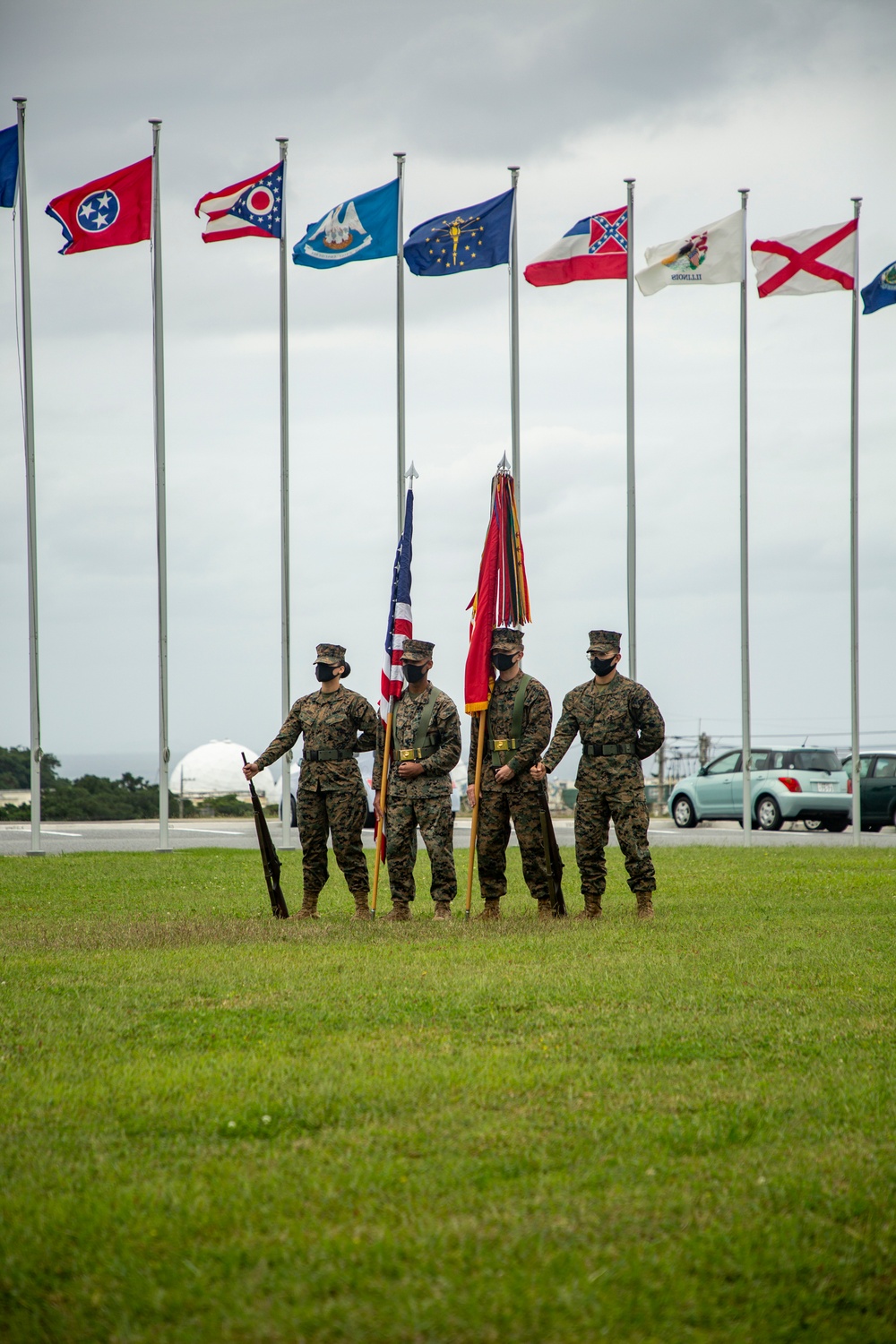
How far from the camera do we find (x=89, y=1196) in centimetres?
365

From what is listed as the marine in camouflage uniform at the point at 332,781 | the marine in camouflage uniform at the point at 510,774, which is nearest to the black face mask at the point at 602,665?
the marine in camouflage uniform at the point at 510,774

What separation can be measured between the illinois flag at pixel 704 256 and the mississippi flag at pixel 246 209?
5.19m

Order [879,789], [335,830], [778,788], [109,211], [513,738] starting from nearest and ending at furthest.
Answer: [335,830] < [513,738] < [109,211] < [879,789] < [778,788]

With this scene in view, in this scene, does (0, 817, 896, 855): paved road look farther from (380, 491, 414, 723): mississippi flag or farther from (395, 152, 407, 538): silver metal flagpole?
(380, 491, 414, 723): mississippi flag

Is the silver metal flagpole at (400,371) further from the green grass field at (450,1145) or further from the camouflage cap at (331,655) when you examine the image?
the green grass field at (450,1145)

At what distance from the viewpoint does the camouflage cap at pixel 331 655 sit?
10.4m

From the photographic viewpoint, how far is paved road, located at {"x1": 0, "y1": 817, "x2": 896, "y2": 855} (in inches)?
766

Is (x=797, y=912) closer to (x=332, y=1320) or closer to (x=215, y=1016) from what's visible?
(x=215, y=1016)

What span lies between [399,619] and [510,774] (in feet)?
6.33

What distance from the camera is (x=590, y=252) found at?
18.2 meters

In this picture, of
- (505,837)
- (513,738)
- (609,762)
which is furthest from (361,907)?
(609,762)

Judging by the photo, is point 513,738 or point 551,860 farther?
point 513,738

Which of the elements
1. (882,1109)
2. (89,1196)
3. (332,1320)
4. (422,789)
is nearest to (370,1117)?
(89,1196)

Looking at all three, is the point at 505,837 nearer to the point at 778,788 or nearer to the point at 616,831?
the point at 616,831
